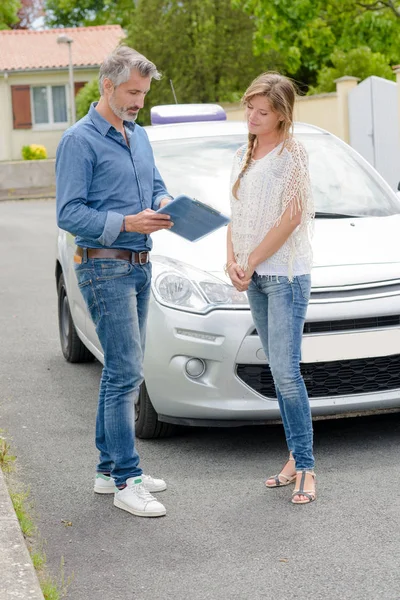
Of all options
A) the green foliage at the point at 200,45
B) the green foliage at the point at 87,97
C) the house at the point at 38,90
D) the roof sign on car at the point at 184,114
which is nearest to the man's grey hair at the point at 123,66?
the roof sign on car at the point at 184,114

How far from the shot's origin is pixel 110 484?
4918mm

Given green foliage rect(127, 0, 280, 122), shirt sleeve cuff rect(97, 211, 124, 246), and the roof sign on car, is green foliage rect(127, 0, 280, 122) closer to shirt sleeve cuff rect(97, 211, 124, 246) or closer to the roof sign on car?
the roof sign on car

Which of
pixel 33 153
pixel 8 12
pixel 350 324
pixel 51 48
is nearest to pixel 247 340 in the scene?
pixel 350 324

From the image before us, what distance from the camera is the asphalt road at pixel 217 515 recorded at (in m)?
3.81

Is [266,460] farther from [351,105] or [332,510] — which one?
[351,105]

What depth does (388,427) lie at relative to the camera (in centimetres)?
577

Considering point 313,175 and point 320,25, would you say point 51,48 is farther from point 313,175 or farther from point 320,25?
point 313,175

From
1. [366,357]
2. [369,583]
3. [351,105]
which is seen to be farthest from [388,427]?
[351,105]

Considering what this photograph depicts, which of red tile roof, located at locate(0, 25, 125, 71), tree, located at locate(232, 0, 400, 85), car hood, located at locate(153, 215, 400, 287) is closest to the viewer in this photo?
car hood, located at locate(153, 215, 400, 287)

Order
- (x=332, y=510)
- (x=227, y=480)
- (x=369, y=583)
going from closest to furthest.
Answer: (x=369, y=583) → (x=332, y=510) → (x=227, y=480)

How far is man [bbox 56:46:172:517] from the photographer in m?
4.37

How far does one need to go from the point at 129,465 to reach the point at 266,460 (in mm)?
845

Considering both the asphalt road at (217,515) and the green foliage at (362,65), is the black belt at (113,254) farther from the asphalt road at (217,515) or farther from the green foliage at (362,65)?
the green foliage at (362,65)

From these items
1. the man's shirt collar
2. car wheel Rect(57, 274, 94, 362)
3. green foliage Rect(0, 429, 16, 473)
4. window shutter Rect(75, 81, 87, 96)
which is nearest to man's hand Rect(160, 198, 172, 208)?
the man's shirt collar
